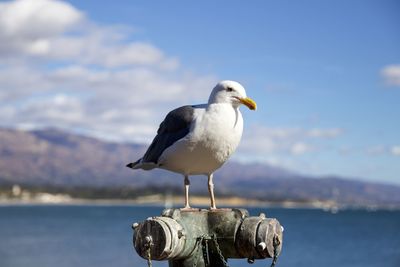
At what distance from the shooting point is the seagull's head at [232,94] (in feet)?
21.2

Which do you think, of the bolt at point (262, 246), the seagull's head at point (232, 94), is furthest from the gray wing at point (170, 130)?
the bolt at point (262, 246)

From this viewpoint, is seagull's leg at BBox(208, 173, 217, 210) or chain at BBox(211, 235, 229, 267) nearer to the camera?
chain at BBox(211, 235, 229, 267)

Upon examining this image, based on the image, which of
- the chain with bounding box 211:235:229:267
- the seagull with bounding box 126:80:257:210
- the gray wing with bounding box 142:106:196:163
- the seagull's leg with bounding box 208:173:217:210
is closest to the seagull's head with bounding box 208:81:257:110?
the seagull with bounding box 126:80:257:210

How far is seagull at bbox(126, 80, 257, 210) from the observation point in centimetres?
637

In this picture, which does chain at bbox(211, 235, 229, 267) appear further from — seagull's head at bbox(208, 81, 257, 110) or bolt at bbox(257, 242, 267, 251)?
seagull's head at bbox(208, 81, 257, 110)

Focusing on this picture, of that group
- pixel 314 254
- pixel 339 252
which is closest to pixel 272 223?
pixel 314 254

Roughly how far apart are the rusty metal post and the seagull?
26cm

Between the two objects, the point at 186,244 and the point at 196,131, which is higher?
the point at 196,131

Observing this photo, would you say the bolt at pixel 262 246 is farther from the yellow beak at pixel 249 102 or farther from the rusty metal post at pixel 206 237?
the yellow beak at pixel 249 102

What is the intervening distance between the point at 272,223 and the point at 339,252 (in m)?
56.9

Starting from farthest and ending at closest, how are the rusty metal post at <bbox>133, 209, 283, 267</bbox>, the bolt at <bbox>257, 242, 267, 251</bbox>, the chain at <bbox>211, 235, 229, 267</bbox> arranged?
the chain at <bbox>211, 235, 229, 267</bbox> → the bolt at <bbox>257, 242, 267, 251</bbox> → the rusty metal post at <bbox>133, 209, 283, 267</bbox>

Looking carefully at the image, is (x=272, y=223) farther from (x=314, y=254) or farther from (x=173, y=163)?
(x=314, y=254)

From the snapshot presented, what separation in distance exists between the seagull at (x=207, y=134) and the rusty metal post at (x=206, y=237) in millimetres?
257

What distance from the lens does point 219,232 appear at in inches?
238
